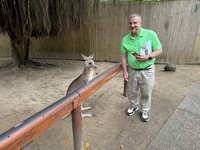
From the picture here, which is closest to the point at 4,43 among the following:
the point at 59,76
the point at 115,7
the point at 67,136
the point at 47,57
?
the point at 47,57

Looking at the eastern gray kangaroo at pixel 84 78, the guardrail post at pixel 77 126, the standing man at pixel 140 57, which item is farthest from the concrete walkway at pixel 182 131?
the eastern gray kangaroo at pixel 84 78

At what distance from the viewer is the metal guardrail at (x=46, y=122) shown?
4.17ft

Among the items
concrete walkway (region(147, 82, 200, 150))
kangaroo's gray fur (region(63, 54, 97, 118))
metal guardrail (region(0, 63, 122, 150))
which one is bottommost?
concrete walkway (region(147, 82, 200, 150))

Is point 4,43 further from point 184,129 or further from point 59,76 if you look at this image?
point 184,129

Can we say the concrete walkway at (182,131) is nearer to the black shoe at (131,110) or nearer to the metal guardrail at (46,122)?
the black shoe at (131,110)

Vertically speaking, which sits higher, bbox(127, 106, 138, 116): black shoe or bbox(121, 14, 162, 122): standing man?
bbox(121, 14, 162, 122): standing man

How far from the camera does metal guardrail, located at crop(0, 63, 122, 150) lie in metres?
1.27

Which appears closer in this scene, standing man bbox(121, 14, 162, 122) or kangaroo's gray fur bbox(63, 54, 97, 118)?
standing man bbox(121, 14, 162, 122)

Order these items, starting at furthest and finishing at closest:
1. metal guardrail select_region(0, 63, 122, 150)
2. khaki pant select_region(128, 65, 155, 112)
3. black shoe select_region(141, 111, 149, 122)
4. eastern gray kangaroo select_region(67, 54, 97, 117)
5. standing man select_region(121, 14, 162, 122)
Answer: eastern gray kangaroo select_region(67, 54, 97, 117) → black shoe select_region(141, 111, 149, 122) → khaki pant select_region(128, 65, 155, 112) → standing man select_region(121, 14, 162, 122) → metal guardrail select_region(0, 63, 122, 150)

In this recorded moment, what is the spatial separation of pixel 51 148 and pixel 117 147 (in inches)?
34.6

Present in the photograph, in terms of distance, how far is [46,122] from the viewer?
1.56m

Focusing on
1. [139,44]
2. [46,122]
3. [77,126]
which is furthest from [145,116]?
[46,122]

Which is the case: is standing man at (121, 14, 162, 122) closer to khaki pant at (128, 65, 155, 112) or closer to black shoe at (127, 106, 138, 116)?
khaki pant at (128, 65, 155, 112)

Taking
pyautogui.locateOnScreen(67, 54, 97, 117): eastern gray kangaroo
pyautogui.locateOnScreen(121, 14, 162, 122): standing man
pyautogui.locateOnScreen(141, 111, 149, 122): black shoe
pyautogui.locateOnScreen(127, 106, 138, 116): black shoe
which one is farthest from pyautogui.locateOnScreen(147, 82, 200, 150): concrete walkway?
pyautogui.locateOnScreen(67, 54, 97, 117): eastern gray kangaroo
